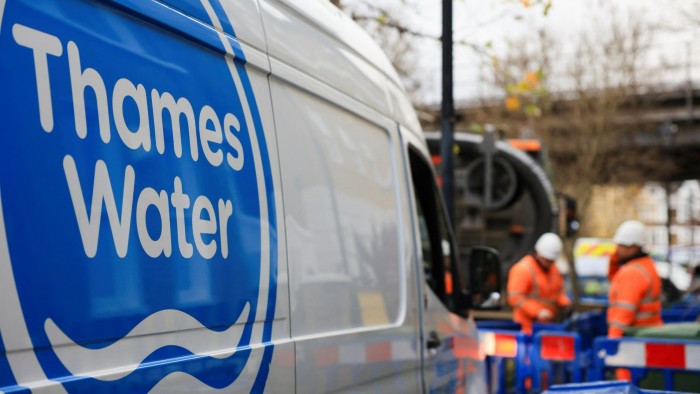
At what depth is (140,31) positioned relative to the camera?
259 centimetres

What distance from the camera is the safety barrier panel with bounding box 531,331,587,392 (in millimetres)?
Result: 8641

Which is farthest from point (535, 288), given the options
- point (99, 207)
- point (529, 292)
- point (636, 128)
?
point (636, 128)

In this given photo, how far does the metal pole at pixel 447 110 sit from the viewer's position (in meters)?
8.67

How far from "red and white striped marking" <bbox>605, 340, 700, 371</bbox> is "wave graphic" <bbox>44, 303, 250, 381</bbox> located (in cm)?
555

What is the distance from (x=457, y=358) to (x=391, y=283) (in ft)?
4.35

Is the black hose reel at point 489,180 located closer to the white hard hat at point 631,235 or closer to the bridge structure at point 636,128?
the white hard hat at point 631,235

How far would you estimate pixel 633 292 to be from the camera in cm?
855

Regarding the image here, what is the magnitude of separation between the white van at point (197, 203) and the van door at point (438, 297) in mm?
341

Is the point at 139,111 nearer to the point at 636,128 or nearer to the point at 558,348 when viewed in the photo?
the point at 558,348

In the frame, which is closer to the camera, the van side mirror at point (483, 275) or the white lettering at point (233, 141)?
the white lettering at point (233, 141)

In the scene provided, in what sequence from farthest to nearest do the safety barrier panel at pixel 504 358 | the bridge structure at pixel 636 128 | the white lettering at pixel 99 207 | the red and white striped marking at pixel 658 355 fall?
the bridge structure at pixel 636 128, the safety barrier panel at pixel 504 358, the red and white striped marking at pixel 658 355, the white lettering at pixel 99 207

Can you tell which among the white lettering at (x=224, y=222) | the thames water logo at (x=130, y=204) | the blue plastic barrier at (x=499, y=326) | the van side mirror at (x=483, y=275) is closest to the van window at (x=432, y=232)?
the van side mirror at (x=483, y=275)

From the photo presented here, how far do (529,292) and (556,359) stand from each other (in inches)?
62.7

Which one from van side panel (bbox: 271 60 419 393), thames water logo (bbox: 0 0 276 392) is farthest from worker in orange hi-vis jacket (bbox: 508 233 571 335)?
thames water logo (bbox: 0 0 276 392)
